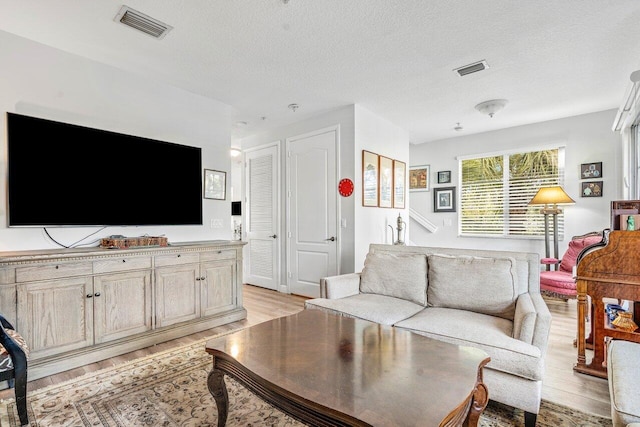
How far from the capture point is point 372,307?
2447 millimetres

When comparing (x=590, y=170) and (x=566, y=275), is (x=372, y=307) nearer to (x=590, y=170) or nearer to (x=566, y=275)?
(x=566, y=275)

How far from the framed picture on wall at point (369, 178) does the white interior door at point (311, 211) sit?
40 centimetres

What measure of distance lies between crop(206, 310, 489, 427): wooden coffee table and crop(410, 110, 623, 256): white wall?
436 cm

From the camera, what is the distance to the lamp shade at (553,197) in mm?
4398

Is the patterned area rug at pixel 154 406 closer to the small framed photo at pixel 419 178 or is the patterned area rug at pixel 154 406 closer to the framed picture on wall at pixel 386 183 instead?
the framed picture on wall at pixel 386 183

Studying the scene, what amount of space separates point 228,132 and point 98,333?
2.60 meters

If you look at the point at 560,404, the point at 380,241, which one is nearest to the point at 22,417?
the point at 560,404

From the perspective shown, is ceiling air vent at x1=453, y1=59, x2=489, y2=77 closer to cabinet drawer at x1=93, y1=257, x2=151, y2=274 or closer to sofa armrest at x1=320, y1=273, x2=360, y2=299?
sofa armrest at x1=320, y1=273, x2=360, y2=299

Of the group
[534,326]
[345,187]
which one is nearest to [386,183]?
[345,187]

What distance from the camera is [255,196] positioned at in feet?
17.9

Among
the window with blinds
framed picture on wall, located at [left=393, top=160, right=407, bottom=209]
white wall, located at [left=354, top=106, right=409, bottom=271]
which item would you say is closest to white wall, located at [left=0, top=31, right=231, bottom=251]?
white wall, located at [left=354, top=106, right=409, bottom=271]

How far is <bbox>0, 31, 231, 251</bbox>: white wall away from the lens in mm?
2547

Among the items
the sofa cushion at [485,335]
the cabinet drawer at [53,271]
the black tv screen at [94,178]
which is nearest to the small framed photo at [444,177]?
the sofa cushion at [485,335]

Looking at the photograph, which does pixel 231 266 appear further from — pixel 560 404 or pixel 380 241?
pixel 560 404
